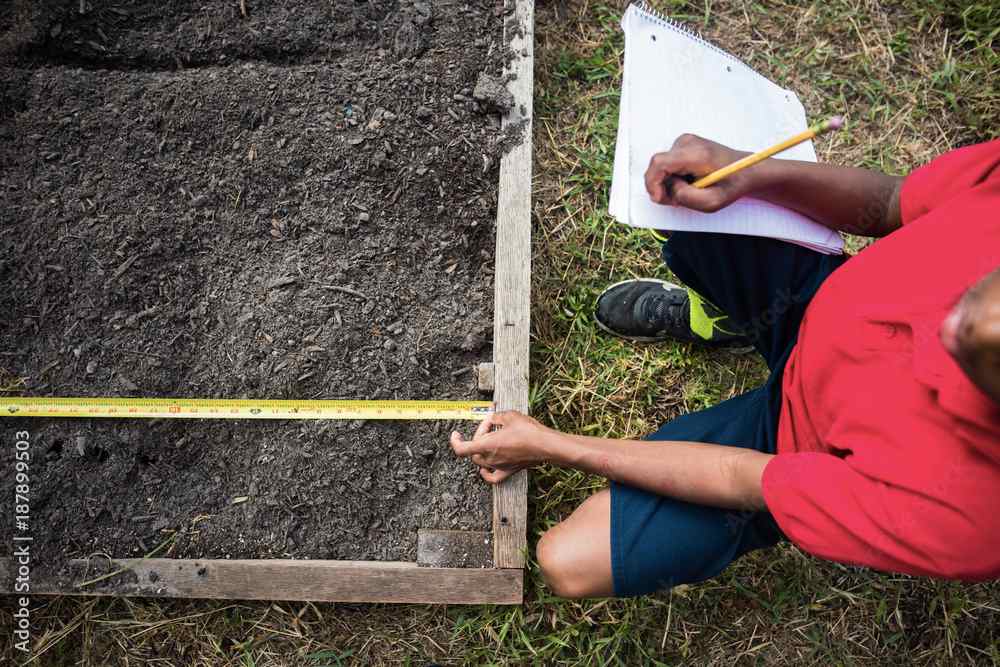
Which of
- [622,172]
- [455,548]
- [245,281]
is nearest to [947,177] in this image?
[622,172]

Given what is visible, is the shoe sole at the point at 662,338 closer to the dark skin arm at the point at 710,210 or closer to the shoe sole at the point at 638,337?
the shoe sole at the point at 638,337

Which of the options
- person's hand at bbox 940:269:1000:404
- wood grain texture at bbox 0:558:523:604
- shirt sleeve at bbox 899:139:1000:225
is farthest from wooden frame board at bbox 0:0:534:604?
person's hand at bbox 940:269:1000:404

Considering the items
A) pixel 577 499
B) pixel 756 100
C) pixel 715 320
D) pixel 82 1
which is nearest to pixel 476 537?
pixel 577 499

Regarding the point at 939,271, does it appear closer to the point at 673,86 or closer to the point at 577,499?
the point at 673,86

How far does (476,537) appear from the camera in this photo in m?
2.00

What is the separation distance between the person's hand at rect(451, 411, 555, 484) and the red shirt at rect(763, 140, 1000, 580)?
629mm

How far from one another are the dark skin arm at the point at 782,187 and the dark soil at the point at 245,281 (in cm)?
73

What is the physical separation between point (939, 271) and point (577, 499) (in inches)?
53.6

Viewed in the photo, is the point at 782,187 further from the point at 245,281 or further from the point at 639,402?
the point at 245,281

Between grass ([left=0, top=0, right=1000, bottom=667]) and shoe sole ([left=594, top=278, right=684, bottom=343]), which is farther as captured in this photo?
shoe sole ([left=594, top=278, right=684, bottom=343])

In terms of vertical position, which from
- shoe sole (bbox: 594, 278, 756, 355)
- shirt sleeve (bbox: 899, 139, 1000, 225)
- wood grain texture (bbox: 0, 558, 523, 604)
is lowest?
wood grain texture (bbox: 0, 558, 523, 604)

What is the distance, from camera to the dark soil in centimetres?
201

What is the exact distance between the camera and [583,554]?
174 centimetres

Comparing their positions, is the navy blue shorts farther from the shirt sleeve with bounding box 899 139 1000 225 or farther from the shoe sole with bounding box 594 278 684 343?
the shoe sole with bounding box 594 278 684 343
